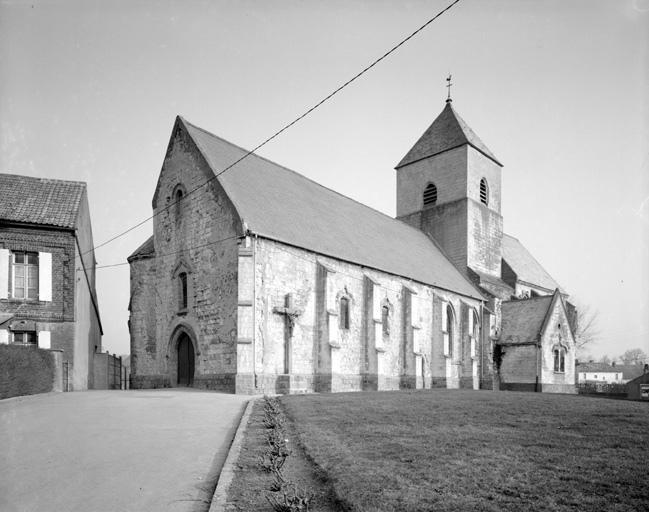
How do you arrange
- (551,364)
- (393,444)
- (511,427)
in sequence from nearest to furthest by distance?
1. (393,444)
2. (511,427)
3. (551,364)

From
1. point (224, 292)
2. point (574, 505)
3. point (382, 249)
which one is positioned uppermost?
point (382, 249)

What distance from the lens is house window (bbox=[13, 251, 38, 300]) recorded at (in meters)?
18.8

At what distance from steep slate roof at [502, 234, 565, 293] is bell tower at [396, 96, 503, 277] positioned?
3163 millimetres

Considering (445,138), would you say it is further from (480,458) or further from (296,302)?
(480,458)

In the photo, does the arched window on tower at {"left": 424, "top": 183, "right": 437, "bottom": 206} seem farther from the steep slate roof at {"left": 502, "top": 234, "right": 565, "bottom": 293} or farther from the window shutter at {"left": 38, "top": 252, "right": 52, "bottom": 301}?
the window shutter at {"left": 38, "top": 252, "right": 52, "bottom": 301}

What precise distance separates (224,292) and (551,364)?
23128 mm

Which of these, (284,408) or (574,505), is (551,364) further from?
(574,505)

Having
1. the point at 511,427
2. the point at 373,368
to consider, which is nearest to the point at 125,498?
the point at 511,427

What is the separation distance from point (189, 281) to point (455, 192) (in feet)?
73.5

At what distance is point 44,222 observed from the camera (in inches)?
746

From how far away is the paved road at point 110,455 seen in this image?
5.67 metres

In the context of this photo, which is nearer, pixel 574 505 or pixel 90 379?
pixel 574 505

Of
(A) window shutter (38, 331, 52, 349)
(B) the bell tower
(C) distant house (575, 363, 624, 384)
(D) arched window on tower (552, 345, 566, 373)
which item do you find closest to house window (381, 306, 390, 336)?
(B) the bell tower

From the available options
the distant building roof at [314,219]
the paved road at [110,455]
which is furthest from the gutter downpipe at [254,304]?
the paved road at [110,455]
